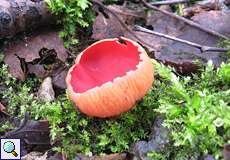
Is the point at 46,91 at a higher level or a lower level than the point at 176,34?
lower

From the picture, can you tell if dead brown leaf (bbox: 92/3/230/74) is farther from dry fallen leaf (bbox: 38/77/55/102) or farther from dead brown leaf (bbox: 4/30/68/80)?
dry fallen leaf (bbox: 38/77/55/102)

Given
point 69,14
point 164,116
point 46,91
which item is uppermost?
point 69,14

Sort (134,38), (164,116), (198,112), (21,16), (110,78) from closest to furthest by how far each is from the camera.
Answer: (198,112) → (164,116) → (110,78) → (21,16) → (134,38)

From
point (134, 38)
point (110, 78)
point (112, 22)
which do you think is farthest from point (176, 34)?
point (110, 78)

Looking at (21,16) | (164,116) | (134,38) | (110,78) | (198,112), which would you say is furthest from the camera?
(134,38)

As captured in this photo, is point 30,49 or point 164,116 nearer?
point 164,116

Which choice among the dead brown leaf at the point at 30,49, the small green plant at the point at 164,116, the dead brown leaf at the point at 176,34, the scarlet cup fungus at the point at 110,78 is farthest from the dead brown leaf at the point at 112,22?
the small green plant at the point at 164,116

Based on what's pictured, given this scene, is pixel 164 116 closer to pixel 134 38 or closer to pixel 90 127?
pixel 90 127

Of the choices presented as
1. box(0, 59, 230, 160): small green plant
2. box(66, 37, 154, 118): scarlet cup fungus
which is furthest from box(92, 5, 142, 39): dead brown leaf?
box(0, 59, 230, 160): small green plant
